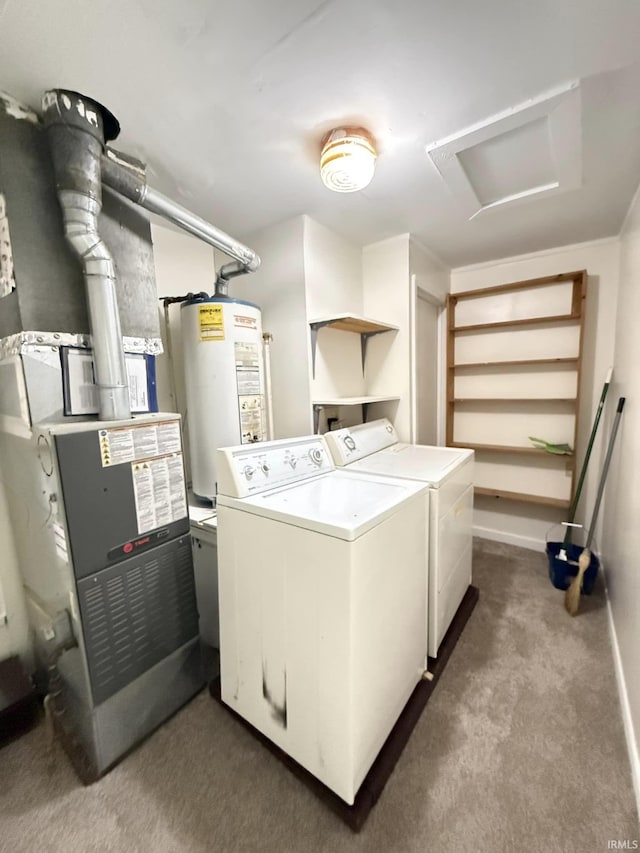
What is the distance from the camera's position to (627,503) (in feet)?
5.23

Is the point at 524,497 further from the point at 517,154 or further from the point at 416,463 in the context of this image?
the point at 517,154

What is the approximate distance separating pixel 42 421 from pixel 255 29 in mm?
1347

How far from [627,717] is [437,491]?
112cm

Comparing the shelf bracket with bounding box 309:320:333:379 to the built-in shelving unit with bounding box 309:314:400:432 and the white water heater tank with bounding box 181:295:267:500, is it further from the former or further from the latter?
the white water heater tank with bounding box 181:295:267:500

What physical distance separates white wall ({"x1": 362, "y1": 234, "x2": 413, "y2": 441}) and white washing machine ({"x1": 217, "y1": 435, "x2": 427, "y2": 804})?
1088mm

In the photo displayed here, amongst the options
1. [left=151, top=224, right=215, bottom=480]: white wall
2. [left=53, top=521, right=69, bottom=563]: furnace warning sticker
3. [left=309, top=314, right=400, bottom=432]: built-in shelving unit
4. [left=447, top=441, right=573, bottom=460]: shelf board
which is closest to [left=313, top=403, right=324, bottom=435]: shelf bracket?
[left=309, top=314, right=400, bottom=432]: built-in shelving unit

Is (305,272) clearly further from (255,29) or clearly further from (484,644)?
(484,644)

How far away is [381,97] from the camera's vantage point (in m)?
1.12

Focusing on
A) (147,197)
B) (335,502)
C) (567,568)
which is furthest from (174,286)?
(567,568)

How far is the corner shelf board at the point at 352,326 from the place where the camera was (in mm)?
1892

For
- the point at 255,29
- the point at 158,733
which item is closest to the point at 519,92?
the point at 255,29

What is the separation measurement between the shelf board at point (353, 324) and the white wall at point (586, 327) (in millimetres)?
1129

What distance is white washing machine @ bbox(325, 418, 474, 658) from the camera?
4.80 ft

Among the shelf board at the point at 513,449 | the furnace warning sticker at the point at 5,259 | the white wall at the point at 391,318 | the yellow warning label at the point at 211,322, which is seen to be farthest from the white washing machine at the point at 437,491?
the furnace warning sticker at the point at 5,259
